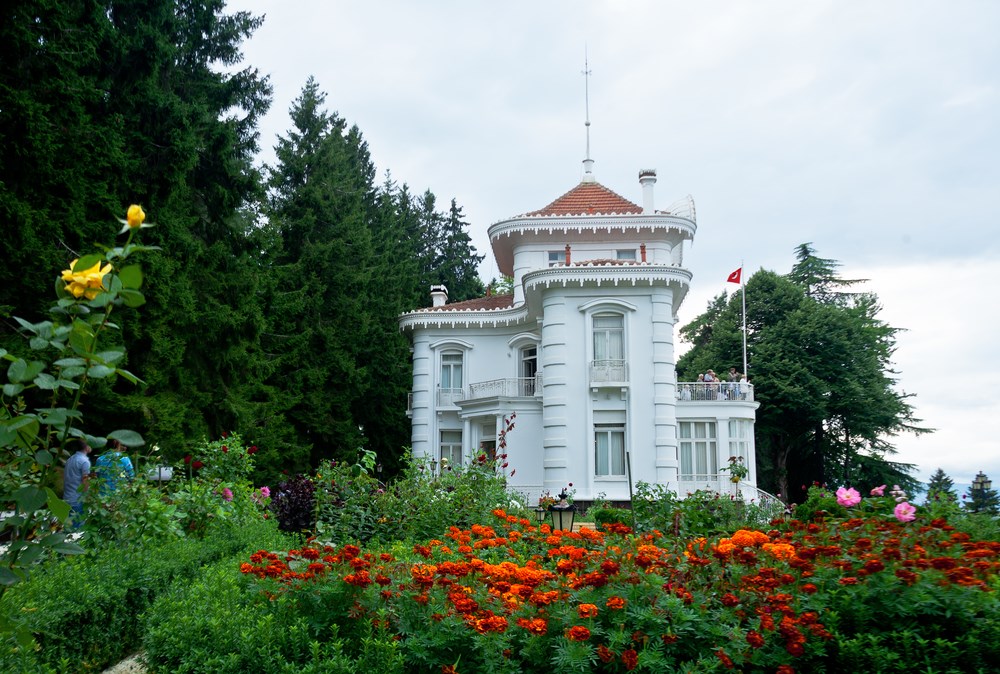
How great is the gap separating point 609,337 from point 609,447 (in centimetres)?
335

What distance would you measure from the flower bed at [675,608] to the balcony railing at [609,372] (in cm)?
1755

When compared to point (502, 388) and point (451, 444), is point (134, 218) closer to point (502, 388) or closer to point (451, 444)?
point (502, 388)

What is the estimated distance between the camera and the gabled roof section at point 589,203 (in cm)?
2705

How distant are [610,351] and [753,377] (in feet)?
55.4

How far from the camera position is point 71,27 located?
49.4ft

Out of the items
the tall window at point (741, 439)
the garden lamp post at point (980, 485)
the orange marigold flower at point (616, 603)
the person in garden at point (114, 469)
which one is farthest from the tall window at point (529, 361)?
the orange marigold flower at point (616, 603)

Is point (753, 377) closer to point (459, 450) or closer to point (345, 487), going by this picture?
point (459, 450)

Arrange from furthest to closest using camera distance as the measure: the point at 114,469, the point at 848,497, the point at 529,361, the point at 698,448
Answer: the point at 529,361 → the point at 698,448 → the point at 114,469 → the point at 848,497

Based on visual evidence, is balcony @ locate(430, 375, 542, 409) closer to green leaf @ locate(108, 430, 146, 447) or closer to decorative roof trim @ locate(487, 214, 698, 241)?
decorative roof trim @ locate(487, 214, 698, 241)

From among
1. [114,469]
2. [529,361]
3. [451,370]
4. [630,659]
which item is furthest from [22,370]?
[451,370]

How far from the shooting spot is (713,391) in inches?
1014

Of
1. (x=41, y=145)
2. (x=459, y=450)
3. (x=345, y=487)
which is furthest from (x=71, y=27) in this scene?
(x=459, y=450)

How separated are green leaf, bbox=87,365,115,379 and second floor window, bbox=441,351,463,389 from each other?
86.2 feet

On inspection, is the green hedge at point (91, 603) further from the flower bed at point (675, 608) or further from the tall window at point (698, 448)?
the tall window at point (698, 448)
